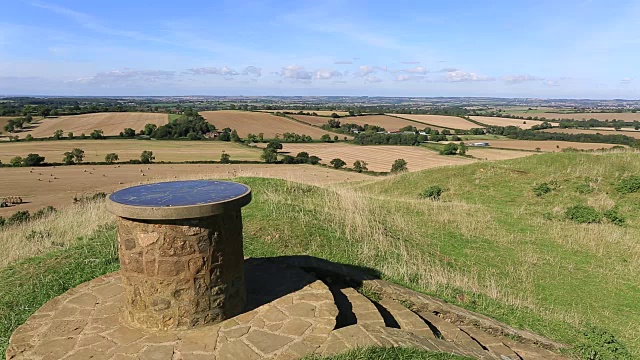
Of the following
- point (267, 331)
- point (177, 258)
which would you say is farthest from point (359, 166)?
point (177, 258)

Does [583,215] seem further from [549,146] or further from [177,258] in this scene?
[549,146]

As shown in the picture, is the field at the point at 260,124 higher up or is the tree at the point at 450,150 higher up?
the field at the point at 260,124

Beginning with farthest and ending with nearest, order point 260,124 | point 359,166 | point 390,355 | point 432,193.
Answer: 1. point 260,124
2. point 359,166
3. point 432,193
4. point 390,355

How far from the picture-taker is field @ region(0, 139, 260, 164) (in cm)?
4284

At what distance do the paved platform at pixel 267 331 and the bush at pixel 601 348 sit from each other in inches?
15.3

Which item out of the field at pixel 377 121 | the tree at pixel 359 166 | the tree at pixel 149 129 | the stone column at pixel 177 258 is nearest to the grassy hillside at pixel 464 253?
the stone column at pixel 177 258

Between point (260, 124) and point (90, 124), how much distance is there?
2690 cm

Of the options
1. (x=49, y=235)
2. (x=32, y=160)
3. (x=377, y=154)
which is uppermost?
(x=49, y=235)

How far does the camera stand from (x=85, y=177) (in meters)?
33.0

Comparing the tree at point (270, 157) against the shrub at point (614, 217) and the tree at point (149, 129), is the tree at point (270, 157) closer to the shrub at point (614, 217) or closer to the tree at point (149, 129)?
the tree at point (149, 129)

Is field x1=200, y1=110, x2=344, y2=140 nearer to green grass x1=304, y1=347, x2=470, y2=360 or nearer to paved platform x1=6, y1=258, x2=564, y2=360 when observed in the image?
paved platform x1=6, y1=258, x2=564, y2=360

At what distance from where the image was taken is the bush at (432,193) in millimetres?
17812

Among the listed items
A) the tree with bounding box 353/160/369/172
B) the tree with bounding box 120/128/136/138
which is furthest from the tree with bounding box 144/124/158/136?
the tree with bounding box 353/160/369/172

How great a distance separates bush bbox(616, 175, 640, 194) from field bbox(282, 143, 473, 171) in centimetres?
2021
